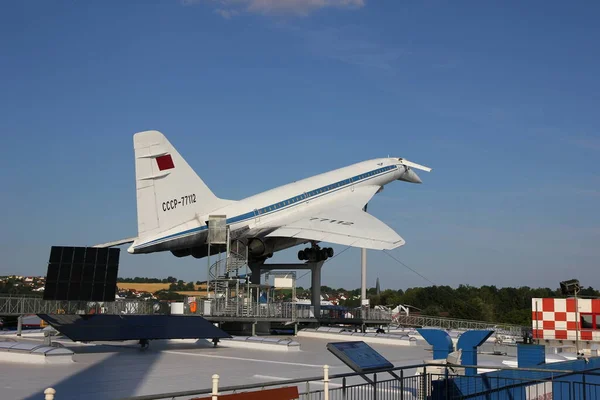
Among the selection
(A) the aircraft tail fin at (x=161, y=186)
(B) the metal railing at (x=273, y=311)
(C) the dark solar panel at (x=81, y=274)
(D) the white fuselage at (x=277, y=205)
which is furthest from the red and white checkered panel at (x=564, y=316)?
(C) the dark solar panel at (x=81, y=274)

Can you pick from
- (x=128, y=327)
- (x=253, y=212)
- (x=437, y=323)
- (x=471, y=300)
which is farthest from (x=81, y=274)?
(x=471, y=300)

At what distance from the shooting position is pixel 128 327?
26.1 m

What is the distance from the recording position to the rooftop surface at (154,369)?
15.9 metres

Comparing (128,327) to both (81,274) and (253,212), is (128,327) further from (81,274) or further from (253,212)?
(253,212)

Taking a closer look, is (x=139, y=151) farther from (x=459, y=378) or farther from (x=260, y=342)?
(x=459, y=378)

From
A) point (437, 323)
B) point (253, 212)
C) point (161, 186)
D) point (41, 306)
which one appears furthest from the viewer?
point (437, 323)

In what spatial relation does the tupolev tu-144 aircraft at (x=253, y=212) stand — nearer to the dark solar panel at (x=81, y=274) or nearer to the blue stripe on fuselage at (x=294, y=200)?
the blue stripe on fuselage at (x=294, y=200)

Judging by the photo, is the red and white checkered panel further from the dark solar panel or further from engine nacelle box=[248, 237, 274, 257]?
the dark solar panel

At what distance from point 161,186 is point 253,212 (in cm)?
571

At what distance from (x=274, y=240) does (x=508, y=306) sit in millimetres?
89004

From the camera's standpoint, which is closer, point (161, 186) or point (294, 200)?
point (161, 186)

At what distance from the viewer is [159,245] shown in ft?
118

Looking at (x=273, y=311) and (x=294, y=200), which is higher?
(x=294, y=200)

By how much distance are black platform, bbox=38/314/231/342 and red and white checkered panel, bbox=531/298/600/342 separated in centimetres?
1579
